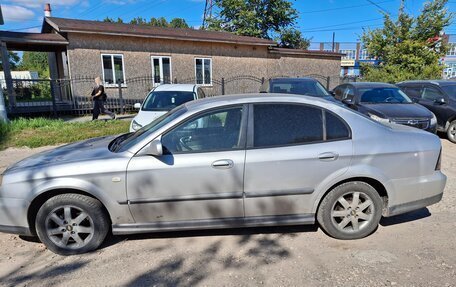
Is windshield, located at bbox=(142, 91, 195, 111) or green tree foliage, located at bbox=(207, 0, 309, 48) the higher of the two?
green tree foliage, located at bbox=(207, 0, 309, 48)

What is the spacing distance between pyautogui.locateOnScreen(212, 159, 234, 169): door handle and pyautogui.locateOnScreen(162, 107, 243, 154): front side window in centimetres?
13

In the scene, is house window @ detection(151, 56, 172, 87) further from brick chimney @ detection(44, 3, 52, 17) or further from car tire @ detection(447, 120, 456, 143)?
car tire @ detection(447, 120, 456, 143)

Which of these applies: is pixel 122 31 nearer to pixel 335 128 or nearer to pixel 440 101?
pixel 440 101

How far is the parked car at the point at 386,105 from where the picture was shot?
6.68 m

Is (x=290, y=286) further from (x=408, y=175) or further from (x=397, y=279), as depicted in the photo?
(x=408, y=175)

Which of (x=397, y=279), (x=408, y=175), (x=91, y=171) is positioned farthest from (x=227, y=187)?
(x=408, y=175)

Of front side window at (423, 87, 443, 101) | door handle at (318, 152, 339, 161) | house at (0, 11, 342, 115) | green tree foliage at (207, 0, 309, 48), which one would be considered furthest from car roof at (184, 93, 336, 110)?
green tree foliage at (207, 0, 309, 48)

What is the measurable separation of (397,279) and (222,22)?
28275 mm

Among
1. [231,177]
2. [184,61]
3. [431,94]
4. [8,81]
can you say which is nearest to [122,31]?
[184,61]

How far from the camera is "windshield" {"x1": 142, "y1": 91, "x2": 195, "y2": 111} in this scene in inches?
288

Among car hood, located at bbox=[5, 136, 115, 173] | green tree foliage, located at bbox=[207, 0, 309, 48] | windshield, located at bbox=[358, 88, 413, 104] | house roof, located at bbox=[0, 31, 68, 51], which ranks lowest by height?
car hood, located at bbox=[5, 136, 115, 173]

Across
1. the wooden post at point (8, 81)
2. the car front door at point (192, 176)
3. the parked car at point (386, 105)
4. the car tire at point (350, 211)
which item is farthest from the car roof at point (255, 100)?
the wooden post at point (8, 81)

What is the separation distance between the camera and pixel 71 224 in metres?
3.03

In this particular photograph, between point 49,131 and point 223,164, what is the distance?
798 centimetres
